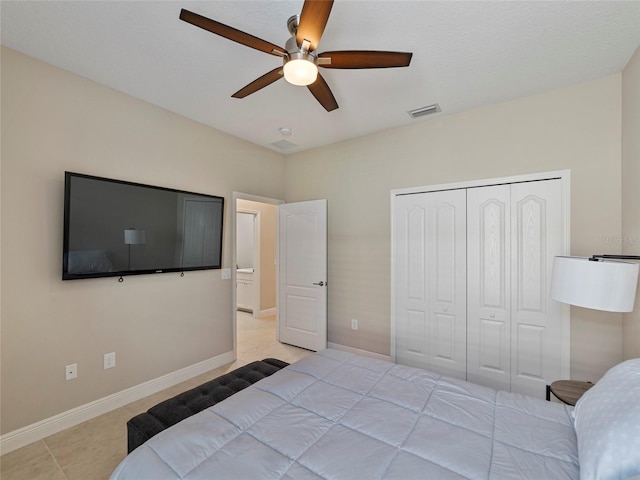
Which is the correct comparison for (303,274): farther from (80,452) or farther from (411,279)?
(80,452)

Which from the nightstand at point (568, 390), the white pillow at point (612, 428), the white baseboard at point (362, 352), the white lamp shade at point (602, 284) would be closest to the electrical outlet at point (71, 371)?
the white baseboard at point (362, 352)

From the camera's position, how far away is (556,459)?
111 centimetres

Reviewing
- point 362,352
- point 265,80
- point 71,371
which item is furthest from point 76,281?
point 362,352

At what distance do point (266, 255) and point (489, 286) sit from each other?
12.8 feet

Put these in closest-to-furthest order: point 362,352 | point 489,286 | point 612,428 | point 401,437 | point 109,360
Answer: point 612,428
point 401,437
point 109,360
point 489,286
point 362,352

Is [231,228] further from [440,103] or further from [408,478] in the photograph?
[408,478]

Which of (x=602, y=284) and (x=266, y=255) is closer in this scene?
(x=602, y=284)

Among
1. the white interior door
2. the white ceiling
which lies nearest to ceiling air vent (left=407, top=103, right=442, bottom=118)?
the white ceiling

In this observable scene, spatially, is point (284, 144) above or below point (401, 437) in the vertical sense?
above

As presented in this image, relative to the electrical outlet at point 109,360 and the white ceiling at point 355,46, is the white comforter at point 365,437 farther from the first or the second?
the white ceiling at point 355,46

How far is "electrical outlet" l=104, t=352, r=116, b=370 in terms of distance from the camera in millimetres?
2480

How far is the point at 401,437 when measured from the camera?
1.25 meters

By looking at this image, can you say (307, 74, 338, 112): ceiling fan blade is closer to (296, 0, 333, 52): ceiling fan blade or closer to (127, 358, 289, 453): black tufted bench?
(296, 0, 333, 52): ceiling fan blade

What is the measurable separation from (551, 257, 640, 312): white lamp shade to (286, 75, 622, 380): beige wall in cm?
86
